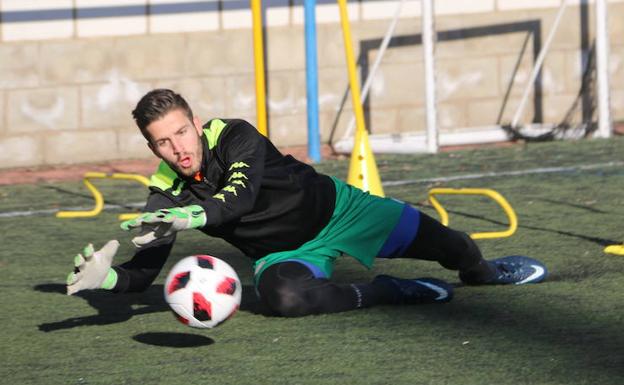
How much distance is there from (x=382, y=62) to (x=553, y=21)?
1.87 metres

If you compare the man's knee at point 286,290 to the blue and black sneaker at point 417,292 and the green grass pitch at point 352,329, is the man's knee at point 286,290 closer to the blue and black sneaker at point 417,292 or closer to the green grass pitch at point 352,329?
the green grass pitch at point 352,329

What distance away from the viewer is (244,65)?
42.4ft

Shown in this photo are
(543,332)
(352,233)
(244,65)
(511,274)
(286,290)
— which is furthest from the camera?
(244,65)

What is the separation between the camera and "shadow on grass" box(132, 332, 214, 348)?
5160 mm

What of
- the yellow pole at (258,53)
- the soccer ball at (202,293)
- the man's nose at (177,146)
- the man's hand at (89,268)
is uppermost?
the yellow pole at (258,53)

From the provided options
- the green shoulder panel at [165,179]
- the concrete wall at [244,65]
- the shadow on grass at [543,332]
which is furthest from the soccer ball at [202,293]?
the concrete wall at [244,65]

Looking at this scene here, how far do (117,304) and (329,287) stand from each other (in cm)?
109

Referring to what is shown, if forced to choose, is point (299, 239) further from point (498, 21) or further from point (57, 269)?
point (498, 21)

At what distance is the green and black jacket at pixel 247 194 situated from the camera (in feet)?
17.8

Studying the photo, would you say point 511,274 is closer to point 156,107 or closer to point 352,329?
point 352,329

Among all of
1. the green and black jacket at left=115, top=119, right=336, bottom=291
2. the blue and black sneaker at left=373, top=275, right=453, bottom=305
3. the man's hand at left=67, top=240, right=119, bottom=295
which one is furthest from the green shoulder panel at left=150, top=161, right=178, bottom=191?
the blue and black sneaker at left=373, top=275, right=453, bottom=305

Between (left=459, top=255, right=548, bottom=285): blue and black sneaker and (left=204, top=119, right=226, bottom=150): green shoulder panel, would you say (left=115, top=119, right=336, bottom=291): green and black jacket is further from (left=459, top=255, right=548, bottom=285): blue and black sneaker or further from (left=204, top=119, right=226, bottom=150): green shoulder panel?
(left=459, top=255, right=548, bottom=285): blue and black sneaker

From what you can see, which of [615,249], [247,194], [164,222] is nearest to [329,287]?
[247,194]

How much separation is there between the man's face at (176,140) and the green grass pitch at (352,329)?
2.27 feet
